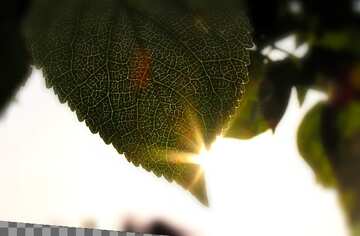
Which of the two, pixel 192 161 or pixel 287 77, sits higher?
pixel 287 77

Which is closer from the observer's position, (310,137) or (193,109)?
(193,109)

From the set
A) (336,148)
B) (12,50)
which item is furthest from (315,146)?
(12,50)

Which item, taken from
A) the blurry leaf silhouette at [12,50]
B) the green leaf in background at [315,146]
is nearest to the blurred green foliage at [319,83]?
the green leaf in background at [315,146]

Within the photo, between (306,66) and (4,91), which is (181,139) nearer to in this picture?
(4,91)

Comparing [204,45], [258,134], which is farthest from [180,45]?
[258,134]

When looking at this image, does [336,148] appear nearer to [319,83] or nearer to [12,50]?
[319,83]

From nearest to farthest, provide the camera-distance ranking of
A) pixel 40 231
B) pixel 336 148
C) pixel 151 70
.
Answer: pixel 151 70 → pixel 336 148 → pixel 40 231
